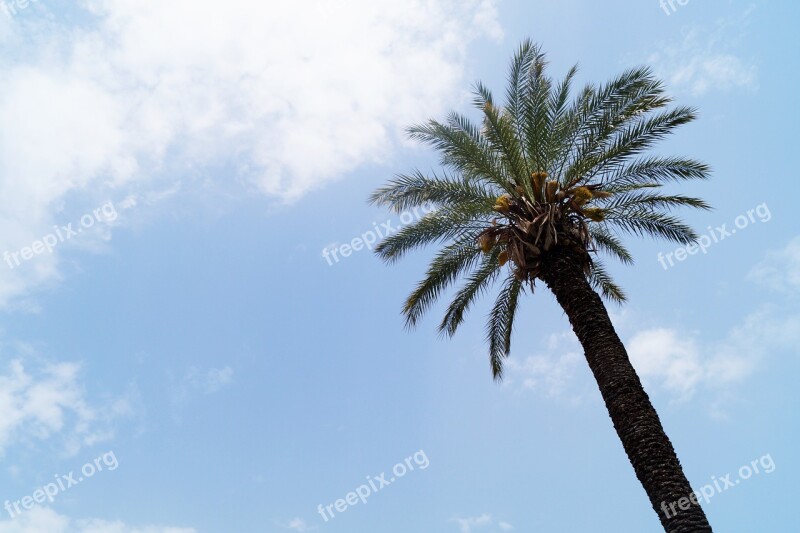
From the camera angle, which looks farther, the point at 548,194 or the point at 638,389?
the point at 548,194

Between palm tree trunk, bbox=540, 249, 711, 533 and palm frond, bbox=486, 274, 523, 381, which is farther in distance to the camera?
palm frond, bbox=486, 274, 523, 381

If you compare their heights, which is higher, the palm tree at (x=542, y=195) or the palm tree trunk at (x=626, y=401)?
the palm tree at (x=542, y=195)

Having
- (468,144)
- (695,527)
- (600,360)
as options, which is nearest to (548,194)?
(468,144)

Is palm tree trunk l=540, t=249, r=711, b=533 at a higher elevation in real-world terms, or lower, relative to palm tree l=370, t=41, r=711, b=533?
lower

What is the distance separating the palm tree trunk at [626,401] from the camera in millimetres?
7863

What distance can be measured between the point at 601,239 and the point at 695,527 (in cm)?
773

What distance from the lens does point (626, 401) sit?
888 cm

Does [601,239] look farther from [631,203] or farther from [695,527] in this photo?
[695,527]

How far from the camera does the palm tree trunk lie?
786 cm

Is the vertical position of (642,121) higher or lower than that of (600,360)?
higher

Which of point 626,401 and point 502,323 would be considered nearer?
point 626,401

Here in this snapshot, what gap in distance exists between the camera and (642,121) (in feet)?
38.6

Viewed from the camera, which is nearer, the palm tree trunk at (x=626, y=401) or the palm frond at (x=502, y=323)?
the palm tree trunk at (x=626, y=401)

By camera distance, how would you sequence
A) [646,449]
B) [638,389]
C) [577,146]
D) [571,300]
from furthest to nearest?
[577,146], [571,300], [638,389], [646,449]
